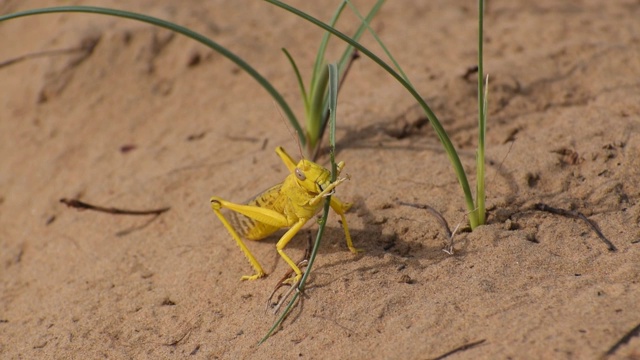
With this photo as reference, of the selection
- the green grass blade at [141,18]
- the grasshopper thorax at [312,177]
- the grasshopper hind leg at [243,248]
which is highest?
the green grass blade at [141,18]

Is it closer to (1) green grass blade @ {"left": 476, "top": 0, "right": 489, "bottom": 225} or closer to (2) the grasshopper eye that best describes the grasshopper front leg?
(2) the grasshopper eye

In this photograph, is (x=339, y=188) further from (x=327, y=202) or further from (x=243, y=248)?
(x=327, y=202)

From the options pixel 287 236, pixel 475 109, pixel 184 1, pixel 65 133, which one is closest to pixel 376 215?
pixel 287 236

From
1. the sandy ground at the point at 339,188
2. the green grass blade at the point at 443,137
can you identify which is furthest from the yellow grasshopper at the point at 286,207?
the green grass blade at the point at 443,137

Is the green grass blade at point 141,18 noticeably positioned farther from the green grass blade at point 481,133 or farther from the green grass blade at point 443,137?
the green grass blade at point 481,133

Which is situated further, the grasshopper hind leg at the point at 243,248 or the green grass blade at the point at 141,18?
the grasshopper hind leg at the point at 243,248

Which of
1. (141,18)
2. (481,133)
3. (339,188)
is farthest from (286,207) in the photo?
(141,18)

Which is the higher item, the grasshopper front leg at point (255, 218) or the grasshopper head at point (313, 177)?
the grasshopper head at point (313, 177)
